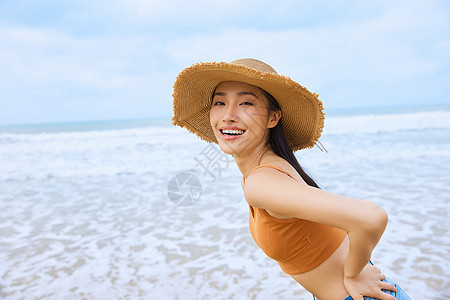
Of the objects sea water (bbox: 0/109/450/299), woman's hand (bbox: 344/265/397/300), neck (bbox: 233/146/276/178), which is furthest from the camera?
sea water (bbox: 0/109/450/299)

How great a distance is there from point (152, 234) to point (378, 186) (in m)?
4.51

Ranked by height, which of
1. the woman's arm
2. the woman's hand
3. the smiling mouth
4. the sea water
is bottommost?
the sea water

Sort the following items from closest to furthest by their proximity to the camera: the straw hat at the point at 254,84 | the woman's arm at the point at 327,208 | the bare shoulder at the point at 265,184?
1. the woman's arm at the point at 327,208
2. the bare shoulder at the point at 265,184
3. the straw hat at the point at 254,84

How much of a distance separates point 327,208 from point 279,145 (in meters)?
0.59

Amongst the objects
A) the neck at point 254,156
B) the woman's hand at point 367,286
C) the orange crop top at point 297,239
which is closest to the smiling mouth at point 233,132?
the neck at point 254,156

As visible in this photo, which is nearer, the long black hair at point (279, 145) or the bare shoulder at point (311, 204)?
the bare shoulder at point (311, 204)

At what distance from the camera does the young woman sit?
1.19 m

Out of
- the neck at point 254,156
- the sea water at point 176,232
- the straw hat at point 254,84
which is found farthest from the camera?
the sea water at point 176,232

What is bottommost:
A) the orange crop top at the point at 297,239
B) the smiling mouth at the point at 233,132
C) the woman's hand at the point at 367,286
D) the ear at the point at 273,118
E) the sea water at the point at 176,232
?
the sea water at the point at 176,232

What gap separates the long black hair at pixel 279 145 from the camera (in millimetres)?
1674

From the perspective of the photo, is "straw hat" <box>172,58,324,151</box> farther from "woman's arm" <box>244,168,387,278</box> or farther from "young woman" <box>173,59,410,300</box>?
"woman's arm" <box>244,168,387,278</box>

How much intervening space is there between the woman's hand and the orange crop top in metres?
0.16

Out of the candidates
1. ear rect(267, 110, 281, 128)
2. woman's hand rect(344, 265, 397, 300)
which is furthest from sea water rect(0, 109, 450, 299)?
woman's hand rect(344, 265, 397, 300)

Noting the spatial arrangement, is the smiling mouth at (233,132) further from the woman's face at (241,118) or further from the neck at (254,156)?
the neck at (254,156)
